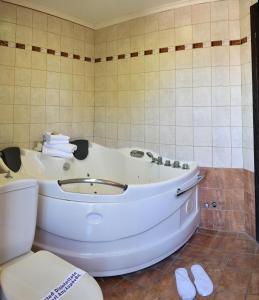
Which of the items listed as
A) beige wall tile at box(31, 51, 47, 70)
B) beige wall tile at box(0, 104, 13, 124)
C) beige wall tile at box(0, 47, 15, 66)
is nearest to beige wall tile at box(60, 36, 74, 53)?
beige wall tile at box(31, 51, 47, 70)

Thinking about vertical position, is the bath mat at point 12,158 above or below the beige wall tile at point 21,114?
below

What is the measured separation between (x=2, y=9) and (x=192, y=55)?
1924 millimetres

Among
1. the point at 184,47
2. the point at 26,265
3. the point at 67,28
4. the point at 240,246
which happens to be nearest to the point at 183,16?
the point at 184,47

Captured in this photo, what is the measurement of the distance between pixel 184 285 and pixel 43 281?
3.25 ft

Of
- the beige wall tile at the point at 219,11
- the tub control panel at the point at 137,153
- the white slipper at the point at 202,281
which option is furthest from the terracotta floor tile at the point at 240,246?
the beige wall tile at the point at 219,11

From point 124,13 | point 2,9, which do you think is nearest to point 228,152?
point 124,13

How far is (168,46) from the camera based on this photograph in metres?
2.85

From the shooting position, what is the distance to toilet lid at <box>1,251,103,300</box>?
117cm

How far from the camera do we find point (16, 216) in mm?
1481

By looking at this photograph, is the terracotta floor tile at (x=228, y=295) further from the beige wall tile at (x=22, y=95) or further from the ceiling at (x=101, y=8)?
the ceiling at (x=101, y=8)

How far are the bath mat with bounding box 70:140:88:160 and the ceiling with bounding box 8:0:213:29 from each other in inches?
56.4

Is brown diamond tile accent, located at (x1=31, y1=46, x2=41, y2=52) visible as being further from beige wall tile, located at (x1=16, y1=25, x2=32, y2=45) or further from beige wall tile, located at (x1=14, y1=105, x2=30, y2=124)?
beige wall tile, located at (x1=14, y1=105, x2=30, y2=124)

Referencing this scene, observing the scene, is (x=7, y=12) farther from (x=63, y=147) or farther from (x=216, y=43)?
(x=216, y=43)

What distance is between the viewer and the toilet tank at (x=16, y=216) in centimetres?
142
